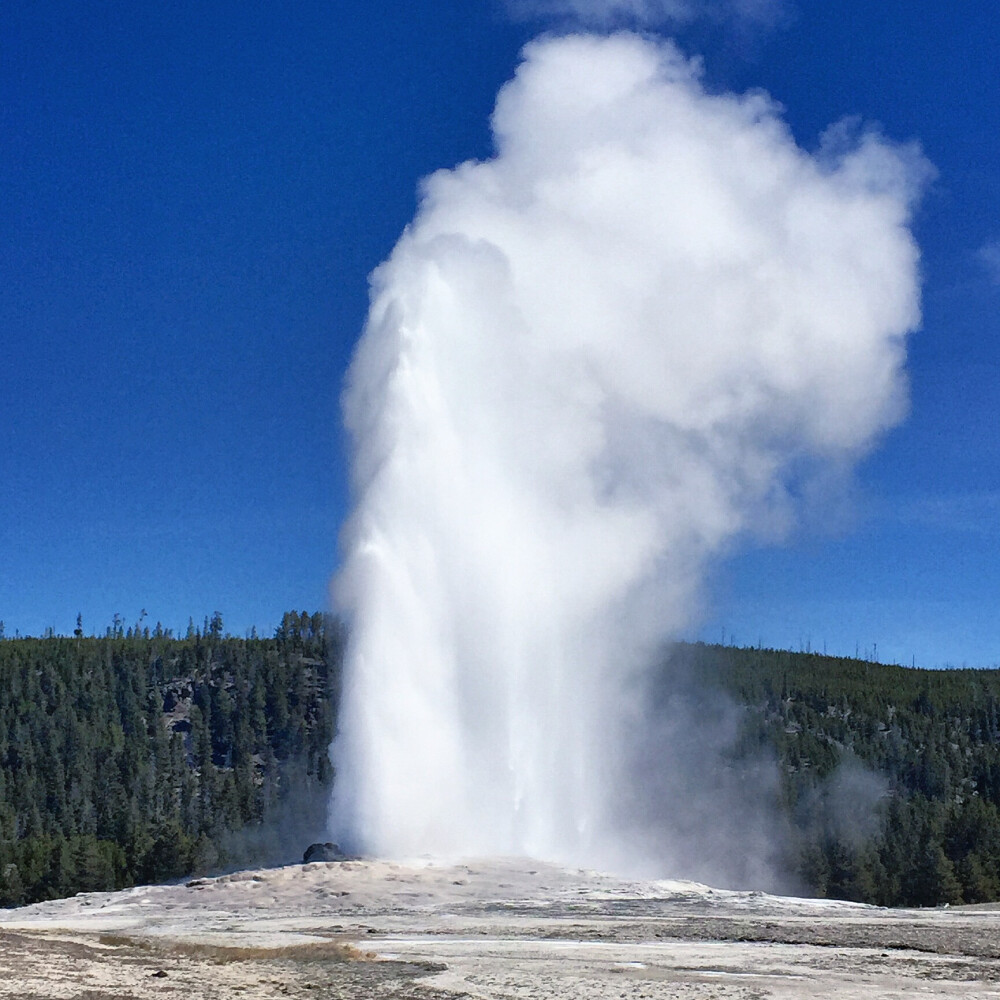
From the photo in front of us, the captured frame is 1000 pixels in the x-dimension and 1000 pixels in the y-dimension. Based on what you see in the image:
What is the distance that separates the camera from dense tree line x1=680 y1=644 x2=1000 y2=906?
213 feet

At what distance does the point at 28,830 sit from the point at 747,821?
188 feet

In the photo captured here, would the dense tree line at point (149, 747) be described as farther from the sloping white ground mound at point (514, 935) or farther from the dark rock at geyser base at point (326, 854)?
the sloping white ground mound at point (514, 935)

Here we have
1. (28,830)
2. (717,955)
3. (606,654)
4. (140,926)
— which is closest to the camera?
(717,955)

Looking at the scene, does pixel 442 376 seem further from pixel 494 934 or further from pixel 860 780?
pixel 860 780

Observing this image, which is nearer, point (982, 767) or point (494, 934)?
point (494, 934)

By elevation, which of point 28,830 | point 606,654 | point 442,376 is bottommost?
point 28,830

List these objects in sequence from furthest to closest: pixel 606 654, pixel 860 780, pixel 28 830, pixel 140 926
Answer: pixel 860 780
pixel 28 830
pixel 606 654
pixel 140 926

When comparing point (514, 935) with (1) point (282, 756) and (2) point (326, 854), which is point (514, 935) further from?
(1) point (282, 756)

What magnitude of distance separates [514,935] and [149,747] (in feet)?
373

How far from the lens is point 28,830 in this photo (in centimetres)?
9538

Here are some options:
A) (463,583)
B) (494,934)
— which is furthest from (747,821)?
(494,934)

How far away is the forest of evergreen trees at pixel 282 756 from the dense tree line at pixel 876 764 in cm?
24

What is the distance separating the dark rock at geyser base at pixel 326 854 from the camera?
3475 centimetres

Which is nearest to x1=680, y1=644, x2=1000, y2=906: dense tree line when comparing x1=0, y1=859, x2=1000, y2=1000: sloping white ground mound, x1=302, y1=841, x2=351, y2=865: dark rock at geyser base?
x1=0, y1=859, x2=1000, y2=1000: sloping white ground mound
